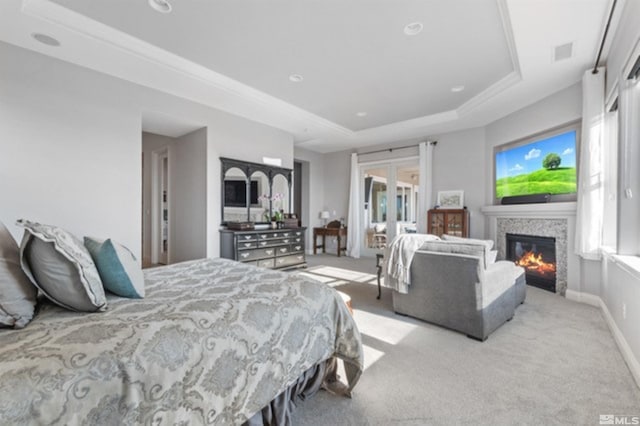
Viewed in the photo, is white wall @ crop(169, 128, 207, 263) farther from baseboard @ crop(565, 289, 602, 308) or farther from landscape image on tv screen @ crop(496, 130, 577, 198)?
baseboard @ crop(565, 289, 602, 308)

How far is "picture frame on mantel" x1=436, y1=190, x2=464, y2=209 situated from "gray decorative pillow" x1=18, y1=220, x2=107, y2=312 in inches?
227

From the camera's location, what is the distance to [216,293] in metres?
1.47

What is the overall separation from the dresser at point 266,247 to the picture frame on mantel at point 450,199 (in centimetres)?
295

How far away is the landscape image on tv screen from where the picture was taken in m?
3.78

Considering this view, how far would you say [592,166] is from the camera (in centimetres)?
319

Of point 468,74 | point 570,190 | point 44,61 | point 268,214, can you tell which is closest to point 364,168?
point 268,214

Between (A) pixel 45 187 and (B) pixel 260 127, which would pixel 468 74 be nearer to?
(B) pixel 260 127

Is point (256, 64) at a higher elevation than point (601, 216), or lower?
higher

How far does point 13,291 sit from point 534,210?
527 centimetres

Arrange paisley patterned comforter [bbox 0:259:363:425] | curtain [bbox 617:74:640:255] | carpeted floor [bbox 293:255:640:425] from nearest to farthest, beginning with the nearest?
paisley patterned comforter [bbox 0:259:363:425], carpeted floor [bbox 293:255:640:425], curtain [bbox 617:74:640:255]

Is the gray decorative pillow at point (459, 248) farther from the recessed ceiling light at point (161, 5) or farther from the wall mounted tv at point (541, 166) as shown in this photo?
the recessed ceiling light at point (161, 5)

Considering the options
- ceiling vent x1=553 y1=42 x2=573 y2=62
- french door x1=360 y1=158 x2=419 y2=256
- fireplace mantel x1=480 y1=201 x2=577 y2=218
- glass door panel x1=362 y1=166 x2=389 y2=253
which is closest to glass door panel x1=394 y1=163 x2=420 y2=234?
french door x1=360 y1=158 x2=419 y2=256

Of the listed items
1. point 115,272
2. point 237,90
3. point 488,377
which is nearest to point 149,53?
point 237,90

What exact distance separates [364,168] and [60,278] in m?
6.46
